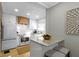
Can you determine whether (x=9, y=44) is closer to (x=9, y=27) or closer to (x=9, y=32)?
(x=9, y=32)

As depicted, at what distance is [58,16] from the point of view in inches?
118

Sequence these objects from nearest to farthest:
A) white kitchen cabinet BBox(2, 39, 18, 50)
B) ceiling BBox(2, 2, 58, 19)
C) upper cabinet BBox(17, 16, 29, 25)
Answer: ceiling BBox(2, 2, 58, 19), white kitchen cabinet BBox(2, 39, 18, 50), upper cabinet BBox(17, 16, 29, 25)

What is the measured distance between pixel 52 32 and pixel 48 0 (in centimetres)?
125

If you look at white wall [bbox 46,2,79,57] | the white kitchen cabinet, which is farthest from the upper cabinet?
white wall [bbox 46,2,79,57]

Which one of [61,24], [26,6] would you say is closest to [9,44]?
[26,6]

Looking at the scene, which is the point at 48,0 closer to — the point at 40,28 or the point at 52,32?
the point at 52,32

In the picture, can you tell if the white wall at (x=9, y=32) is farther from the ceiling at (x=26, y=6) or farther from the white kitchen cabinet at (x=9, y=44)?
the ceiling at (x=26, y=6)

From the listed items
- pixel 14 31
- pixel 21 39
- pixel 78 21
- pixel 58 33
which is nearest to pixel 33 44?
pixel 58 33

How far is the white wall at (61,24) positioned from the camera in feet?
8.05

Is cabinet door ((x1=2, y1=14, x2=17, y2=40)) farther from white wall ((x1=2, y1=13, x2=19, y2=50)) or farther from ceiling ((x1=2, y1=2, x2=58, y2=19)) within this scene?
ceiling ((x1=2, y1=2, x2=58, y2=19))

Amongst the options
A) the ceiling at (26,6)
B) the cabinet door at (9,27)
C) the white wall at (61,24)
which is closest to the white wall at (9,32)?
the cabinet door at (9,27)

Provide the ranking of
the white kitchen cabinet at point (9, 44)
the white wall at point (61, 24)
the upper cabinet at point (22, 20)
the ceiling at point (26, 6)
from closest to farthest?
the white wall at point (61, 24) → the ceiling at point (26, 6) → the white kitchen cabinet at point (9, 44) → the upper cabinet at point (22, 20)

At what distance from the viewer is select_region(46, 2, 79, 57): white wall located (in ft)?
8.05

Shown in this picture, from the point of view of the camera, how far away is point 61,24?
113 inches
